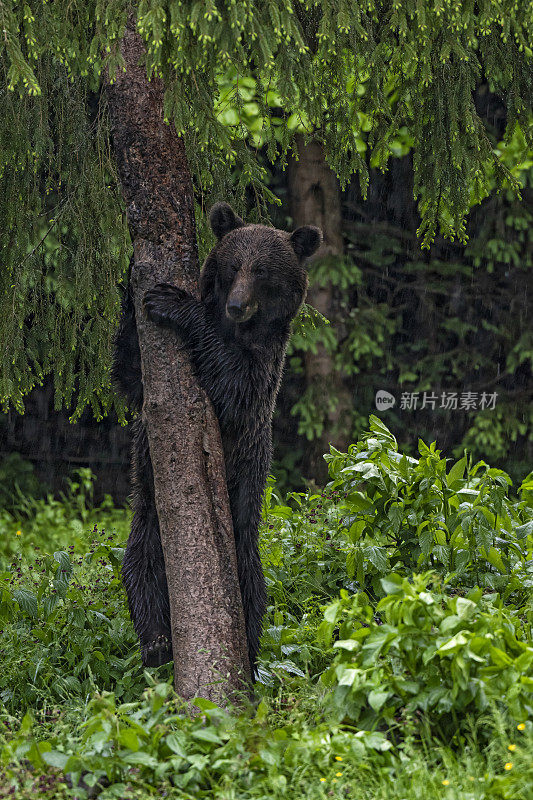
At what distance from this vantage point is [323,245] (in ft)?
26.2

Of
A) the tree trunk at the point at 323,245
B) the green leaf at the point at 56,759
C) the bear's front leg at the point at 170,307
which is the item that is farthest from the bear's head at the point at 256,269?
the tree trunk at the point at 323,245

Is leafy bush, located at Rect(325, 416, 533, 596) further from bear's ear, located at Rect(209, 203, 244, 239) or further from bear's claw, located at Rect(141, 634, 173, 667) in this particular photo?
bear's ear, located at Rect(209, 203, 244, 239)

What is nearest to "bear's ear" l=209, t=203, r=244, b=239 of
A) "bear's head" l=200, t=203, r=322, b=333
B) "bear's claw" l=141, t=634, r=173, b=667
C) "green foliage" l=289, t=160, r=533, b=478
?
"bear's head" l=200, t=203, r=322, b=333

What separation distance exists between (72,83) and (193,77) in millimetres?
1633

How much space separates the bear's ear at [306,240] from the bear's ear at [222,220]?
0.26m

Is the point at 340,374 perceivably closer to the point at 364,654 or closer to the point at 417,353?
the point at 417,353

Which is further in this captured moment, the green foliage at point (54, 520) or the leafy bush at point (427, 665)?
the green foliage at point (54, 520)

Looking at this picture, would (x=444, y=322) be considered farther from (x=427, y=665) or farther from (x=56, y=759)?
(x=56, y=759)

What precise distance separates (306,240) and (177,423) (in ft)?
3.74

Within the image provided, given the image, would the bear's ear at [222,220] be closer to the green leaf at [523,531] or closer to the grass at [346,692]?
the grass at [346,692]

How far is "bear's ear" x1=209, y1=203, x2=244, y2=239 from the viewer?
Result: 3.96 m

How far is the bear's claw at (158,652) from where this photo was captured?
383 centimetres

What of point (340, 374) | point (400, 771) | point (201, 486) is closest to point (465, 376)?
point (340, 374)

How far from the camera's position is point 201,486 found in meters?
3.45
